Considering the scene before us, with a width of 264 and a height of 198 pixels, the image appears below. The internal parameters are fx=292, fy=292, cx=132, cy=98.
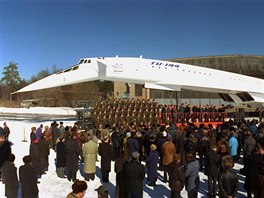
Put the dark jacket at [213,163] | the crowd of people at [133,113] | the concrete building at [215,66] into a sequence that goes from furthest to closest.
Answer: the concrete building at [215,66] < the crowd of people at [133,113] < the dark jacket at [213,163]

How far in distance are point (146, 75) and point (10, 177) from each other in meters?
14.3

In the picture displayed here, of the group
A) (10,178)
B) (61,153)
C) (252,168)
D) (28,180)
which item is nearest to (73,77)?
(61,153)

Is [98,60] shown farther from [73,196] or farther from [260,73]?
[260,73]

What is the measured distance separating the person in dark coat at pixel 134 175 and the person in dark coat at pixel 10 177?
2.40m

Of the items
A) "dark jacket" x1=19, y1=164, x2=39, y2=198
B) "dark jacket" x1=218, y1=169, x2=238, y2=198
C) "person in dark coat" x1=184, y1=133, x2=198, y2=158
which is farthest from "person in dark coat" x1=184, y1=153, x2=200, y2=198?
"dark jacket" x1=19, y1=164, x2=39, y2=198

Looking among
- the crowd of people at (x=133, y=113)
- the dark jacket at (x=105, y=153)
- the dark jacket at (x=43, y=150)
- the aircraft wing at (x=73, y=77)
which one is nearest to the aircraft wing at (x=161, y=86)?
the crowd of people at (x=133, y=113)

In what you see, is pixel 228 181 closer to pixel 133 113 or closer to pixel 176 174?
pixel 176 174

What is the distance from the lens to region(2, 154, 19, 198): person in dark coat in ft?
20.0

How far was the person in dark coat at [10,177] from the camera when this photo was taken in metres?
6.11

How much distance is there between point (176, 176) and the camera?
6.17 metres

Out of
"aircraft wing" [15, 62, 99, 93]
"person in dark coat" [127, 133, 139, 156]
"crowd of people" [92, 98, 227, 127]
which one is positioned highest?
"aircraft wing" [15, 62, 99, 93]

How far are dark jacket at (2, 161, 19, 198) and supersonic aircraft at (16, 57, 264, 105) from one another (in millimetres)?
13503

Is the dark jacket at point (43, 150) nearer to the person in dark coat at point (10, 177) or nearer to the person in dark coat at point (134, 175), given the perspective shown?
the person in dark coat at point (10, 177)

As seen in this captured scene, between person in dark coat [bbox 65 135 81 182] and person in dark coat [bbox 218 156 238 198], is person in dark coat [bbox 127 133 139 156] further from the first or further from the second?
person in dark coat [bbox 218 156 238 198]
